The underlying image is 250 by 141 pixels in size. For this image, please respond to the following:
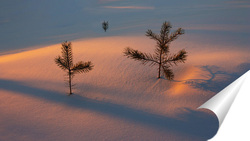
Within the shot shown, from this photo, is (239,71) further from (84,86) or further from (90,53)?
(90,53)

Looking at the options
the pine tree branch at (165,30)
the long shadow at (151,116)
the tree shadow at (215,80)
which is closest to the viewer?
the long shadow at (151,116)

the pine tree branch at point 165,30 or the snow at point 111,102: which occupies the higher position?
the pine tree branch at point 165,30

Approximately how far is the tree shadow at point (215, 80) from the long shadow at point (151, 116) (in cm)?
121

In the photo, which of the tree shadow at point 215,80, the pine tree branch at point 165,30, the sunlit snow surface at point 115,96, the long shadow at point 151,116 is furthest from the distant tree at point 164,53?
the long shadow at point 151,116

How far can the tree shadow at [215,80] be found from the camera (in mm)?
5516

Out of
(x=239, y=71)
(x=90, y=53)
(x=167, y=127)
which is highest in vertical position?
(x=90, y=53)

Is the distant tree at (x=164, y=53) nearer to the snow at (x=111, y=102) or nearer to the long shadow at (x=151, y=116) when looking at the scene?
the snow at (x=111, y=102)

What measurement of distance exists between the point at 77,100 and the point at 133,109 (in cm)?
→ 172

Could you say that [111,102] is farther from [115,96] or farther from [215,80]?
[215,80]

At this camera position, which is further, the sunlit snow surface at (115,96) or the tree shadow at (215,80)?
the tree shadow at (215,80)

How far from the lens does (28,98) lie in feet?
18.3

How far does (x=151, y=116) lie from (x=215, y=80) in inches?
104

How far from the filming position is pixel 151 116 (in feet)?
15.2

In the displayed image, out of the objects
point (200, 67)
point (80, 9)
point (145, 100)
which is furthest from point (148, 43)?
point (80, 9)
